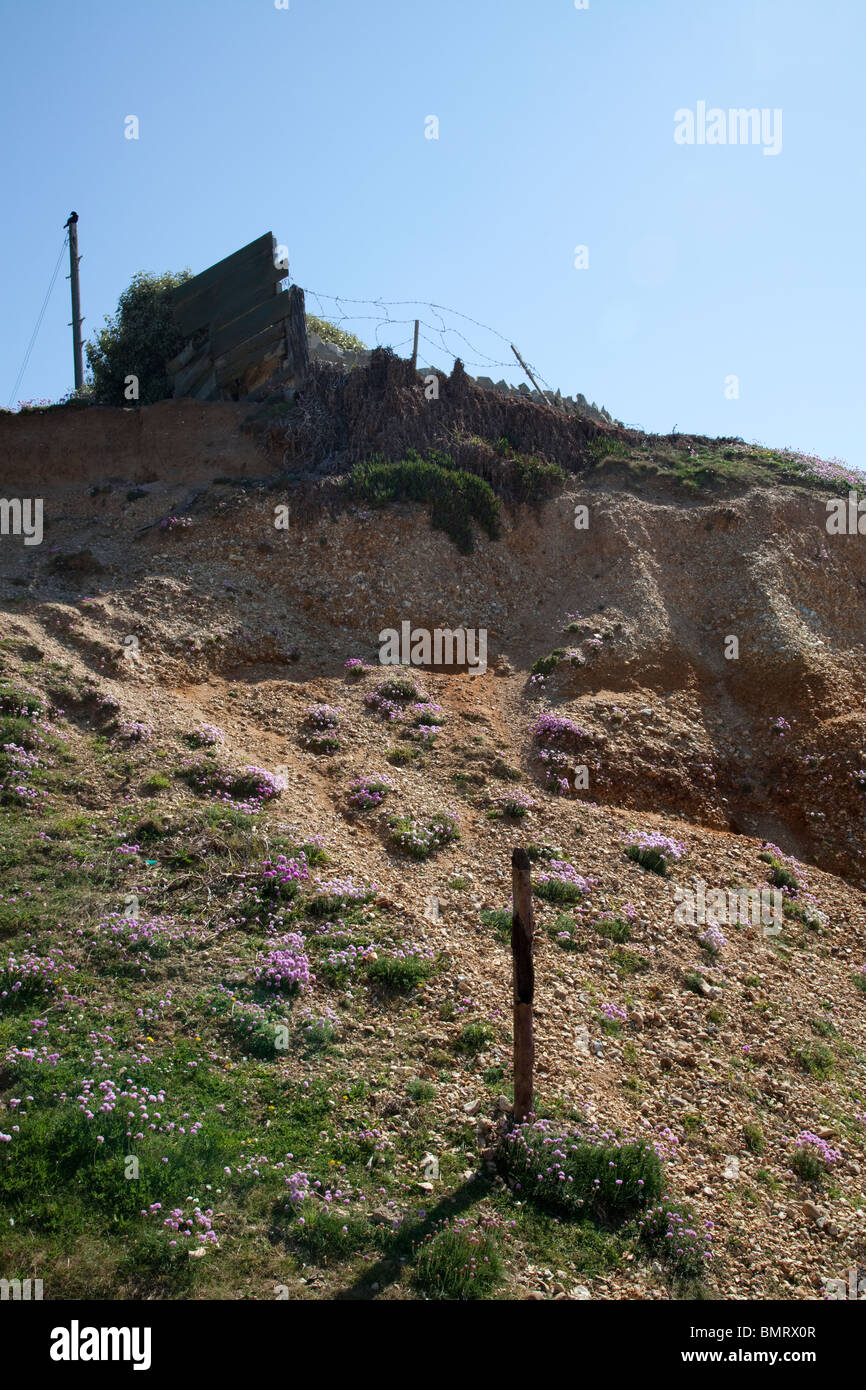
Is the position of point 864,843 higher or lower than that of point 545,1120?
higher

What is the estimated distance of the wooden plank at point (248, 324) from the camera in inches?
890

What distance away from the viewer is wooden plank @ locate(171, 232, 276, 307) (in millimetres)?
22922

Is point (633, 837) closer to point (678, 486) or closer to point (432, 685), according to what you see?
point (432, 685)

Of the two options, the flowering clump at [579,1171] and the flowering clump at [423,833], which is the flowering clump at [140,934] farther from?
the flowering clump at [579,1171]

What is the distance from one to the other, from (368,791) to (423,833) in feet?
3.86

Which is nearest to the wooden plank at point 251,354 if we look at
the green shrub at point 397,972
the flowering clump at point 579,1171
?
the green shrub at point 397,972

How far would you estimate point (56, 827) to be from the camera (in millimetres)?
11555

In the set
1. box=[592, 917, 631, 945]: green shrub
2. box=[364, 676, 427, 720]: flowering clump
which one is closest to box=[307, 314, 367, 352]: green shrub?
box=[364, 676, 427, 720]: flowering clump

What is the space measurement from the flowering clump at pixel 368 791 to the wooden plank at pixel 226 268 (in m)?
14.4

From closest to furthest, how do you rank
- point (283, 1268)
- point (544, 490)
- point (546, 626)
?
point (283, 1268) < point (546, 626) < point (544, 490)

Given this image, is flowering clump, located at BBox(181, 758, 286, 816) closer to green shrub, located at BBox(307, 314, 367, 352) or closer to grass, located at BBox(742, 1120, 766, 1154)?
grass, located at BBox(742, 1120, 766, 1154)
